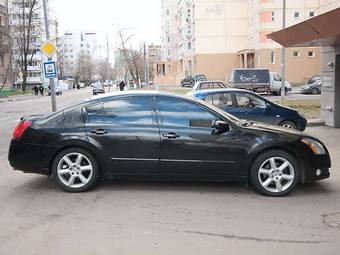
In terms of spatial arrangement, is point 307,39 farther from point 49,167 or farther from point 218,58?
point 218,58

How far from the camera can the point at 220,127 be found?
20.5ft

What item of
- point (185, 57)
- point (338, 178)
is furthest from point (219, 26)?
point (338, 178)

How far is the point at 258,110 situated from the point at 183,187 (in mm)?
5695

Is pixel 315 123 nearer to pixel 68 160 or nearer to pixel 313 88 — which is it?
pixel 68 160

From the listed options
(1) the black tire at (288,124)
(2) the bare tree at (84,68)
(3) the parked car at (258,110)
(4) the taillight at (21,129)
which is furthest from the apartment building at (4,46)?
(4) the taillight at (21,129)

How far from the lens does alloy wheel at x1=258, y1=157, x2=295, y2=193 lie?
244 inches

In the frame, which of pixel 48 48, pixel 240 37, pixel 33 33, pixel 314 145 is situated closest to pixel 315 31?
pixel 314 145

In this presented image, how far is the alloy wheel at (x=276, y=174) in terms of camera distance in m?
6.21

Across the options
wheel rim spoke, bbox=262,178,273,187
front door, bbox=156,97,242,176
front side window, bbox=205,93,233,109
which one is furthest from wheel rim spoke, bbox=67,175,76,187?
front side window, bbox=205,93,233,109

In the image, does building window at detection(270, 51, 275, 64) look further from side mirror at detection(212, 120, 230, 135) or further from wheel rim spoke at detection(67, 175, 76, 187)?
wheel rim spoke at detection(67, 175, 76, 187)

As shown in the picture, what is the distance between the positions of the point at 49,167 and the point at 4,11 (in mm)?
74699

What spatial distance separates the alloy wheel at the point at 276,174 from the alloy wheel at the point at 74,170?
2517mm

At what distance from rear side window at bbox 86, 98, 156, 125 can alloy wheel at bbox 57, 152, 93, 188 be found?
599 mm

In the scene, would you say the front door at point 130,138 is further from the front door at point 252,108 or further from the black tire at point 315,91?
the black tire at point 315,91
